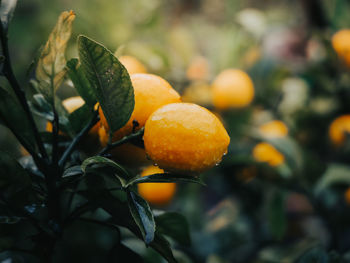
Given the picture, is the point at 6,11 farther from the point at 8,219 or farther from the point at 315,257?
the point at 315,257

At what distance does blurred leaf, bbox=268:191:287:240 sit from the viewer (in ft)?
2.84

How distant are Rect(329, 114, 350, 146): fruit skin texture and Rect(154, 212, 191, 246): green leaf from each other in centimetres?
76

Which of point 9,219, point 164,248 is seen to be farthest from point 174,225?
point 9,219

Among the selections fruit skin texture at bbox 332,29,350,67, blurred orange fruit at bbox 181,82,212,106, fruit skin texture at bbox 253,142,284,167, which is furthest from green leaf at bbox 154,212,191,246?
fruit skin texture at bbox 332,29,350,67

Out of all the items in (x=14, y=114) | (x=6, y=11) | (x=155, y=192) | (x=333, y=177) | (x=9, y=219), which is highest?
Answer: (x=6, y=11)

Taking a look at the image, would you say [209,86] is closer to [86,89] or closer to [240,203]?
[240,203]

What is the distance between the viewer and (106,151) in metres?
0.45

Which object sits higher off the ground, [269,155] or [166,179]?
[166,179]

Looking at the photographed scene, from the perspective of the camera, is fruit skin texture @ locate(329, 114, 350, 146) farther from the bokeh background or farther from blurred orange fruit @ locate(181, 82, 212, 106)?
blurred orange fruit @ locate(181, 82, 212, 106)

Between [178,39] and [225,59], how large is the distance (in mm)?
192

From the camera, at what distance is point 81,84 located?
46 cm

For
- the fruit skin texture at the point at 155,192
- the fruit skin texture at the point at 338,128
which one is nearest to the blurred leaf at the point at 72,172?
the fruit skin texture at the point at 155,192

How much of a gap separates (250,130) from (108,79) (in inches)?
28.8

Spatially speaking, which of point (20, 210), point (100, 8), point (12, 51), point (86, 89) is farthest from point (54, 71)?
point (12, 51)
